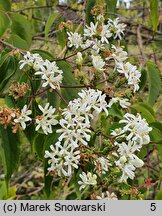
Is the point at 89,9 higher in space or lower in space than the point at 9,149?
higher

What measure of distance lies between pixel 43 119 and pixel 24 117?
0.04 metres

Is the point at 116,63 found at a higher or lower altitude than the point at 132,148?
higher

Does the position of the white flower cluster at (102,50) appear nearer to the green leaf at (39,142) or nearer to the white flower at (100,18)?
A: the white flower at (100,18)

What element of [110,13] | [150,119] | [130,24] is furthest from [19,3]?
[150,119]

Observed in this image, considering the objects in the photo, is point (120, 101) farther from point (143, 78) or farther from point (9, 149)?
point (143, 78)

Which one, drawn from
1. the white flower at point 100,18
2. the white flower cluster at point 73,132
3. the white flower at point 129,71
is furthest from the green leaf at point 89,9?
the white flower cluster at point 73,132

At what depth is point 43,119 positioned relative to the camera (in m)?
0.82

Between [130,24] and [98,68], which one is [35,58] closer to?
[98,68]

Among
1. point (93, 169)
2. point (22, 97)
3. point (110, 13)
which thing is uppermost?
point (110, 13)

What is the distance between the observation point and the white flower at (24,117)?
32.2 inches

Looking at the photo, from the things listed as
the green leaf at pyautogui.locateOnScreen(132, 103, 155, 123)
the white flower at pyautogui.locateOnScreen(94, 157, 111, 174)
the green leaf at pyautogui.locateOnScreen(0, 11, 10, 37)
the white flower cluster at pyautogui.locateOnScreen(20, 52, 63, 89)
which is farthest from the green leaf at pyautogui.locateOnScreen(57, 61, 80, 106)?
the green leaf at pyautogui.locateOnScreen(0, 11, 10, 37)

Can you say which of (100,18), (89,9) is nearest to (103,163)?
(100,18)

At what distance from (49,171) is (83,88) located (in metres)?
0.19

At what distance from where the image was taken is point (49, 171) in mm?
817
